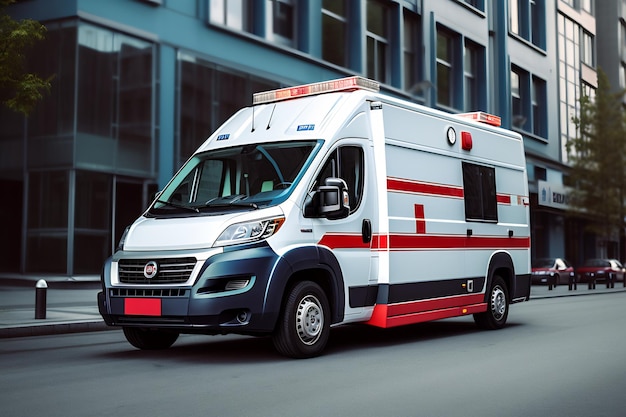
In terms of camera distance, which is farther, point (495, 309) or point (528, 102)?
point (528, 102)

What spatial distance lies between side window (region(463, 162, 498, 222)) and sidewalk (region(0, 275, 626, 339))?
5.74 m

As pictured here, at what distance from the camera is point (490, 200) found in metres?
12.1

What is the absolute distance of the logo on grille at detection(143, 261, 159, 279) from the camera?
26.8 feet

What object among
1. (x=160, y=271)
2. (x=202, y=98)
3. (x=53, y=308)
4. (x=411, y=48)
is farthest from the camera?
(x=411, y=48)

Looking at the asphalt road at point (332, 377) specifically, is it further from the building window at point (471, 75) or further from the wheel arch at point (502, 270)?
the building window at point (471, 75)

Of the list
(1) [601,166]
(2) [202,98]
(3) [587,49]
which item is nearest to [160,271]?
Result: (2) [202,98]

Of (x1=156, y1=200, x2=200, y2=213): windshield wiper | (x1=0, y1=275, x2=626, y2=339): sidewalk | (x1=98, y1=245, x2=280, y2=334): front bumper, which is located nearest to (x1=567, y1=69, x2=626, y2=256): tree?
(x1=0, y1=275, x2=626, y2=339): sidewalk

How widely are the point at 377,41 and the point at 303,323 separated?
Result: 2483 cm

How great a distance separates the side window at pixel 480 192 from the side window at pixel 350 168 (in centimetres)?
256

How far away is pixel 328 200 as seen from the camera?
8.42 meters

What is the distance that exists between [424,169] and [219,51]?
14403 mm

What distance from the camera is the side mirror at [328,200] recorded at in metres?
8.42

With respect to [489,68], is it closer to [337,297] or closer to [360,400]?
[337,297]

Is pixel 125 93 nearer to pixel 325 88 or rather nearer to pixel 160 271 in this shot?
pixel 325 88
